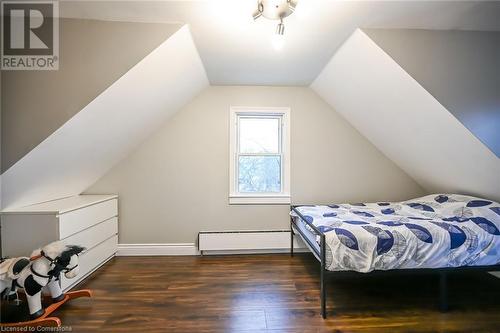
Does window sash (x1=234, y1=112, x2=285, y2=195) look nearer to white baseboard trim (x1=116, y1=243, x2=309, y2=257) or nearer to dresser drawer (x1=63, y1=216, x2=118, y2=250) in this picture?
white baseboard trim (x1=116, y1=243, x2=309, y2=257)

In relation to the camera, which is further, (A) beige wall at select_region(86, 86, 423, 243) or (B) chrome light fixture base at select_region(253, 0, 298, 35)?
(A) beige wall at select_region(86, 86, 423, 243)

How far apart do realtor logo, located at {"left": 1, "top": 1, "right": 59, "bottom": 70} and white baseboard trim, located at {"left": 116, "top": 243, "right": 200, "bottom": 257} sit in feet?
7.47

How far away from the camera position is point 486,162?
7.55ft

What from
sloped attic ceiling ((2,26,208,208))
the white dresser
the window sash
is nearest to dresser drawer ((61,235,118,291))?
the white dresser

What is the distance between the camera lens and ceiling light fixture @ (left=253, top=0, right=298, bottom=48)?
168 cm

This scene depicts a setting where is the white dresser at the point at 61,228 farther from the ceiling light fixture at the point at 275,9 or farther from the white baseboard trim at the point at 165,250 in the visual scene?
the ceiling light fixture at the point at 275,9

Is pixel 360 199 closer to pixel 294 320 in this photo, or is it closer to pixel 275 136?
pixel 275 136

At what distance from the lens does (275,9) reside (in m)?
1.74

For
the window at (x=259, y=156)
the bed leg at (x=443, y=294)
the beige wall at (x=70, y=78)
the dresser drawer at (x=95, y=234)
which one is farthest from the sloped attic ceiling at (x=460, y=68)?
the dresser drawer at (x=95, y=234)

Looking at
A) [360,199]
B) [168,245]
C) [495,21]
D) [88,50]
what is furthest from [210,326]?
[495,21]

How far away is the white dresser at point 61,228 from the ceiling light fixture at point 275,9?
7.69ft

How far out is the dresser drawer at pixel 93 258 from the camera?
237cm

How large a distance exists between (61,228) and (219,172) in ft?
5.86

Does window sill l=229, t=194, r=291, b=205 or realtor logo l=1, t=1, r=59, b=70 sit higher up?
realtor logo l=1, t=1, r=59, b=70
